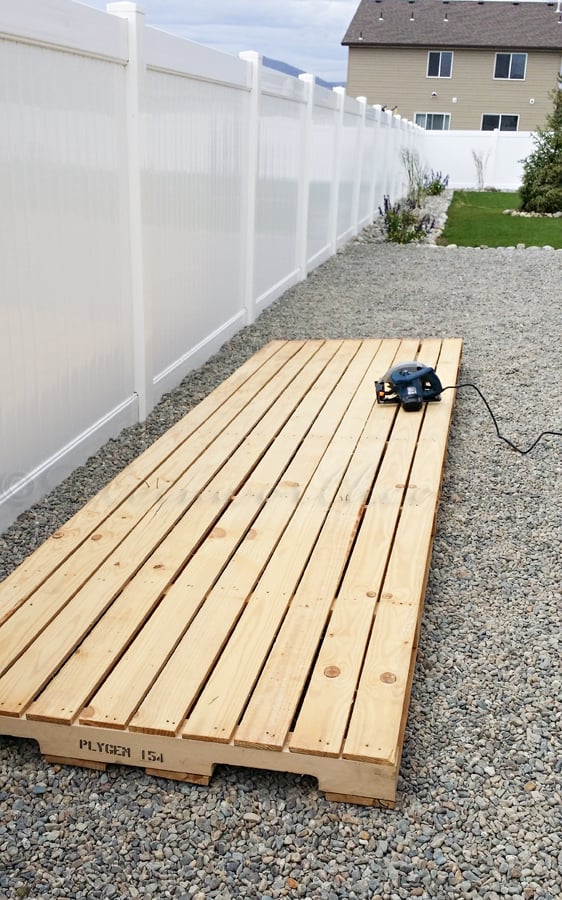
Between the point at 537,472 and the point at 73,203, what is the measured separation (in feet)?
8.29

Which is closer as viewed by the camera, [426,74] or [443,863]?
[443,863]

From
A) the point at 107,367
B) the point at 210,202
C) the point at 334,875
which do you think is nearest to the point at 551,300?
the point at 210,202

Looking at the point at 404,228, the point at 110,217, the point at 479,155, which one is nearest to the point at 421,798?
the point at 110,217

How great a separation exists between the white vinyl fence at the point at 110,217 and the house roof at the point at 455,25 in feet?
105

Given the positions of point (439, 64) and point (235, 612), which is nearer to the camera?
point (235, 612)

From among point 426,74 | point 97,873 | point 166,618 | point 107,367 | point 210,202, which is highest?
point 426,74

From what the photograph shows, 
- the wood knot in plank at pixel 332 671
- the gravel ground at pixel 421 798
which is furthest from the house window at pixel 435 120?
the wood knot in plank at pixel 332 671

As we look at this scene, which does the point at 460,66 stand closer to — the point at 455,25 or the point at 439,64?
the point at 439,64

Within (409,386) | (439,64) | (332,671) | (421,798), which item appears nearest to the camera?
(421,798)

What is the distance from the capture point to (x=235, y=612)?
2.70m

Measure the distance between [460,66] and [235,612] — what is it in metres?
37.6

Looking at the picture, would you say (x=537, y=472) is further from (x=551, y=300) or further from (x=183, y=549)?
(x=551, y=300)

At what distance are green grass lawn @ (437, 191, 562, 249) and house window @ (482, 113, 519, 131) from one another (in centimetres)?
1677

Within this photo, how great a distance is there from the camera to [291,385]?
5188 millimetres
